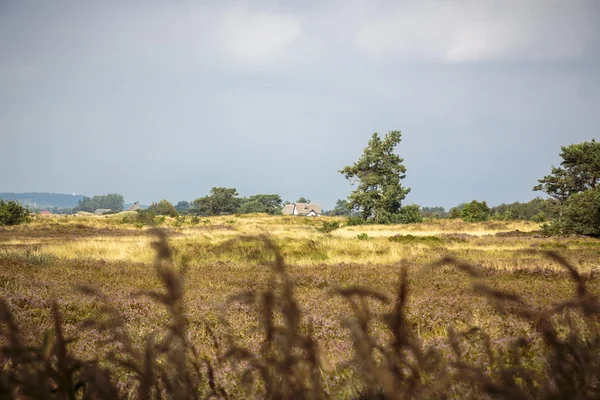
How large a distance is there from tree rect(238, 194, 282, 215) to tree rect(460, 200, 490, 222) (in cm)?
7766

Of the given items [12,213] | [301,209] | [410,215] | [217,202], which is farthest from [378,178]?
[301,209]

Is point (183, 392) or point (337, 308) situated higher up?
point (183, 392)

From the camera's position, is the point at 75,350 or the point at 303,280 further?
the point at 303,280

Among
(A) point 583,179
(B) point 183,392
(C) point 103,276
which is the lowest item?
(C) point 103,276

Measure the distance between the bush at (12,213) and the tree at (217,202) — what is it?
84.9m

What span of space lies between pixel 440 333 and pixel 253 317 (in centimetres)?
292

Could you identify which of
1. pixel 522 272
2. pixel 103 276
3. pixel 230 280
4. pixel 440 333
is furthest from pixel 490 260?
pixel 103 276

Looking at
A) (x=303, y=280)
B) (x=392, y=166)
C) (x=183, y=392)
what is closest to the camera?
(x=183, y=392)

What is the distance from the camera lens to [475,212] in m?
66.1

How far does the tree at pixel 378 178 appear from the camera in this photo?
61.6m

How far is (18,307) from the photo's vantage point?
26.3ft

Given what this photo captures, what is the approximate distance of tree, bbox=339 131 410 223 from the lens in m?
61.6

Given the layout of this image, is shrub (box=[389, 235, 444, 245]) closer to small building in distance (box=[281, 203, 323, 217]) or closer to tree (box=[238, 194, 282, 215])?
tree (box=[238, 194, 282, 215])

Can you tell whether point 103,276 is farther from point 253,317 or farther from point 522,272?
point 522,272
